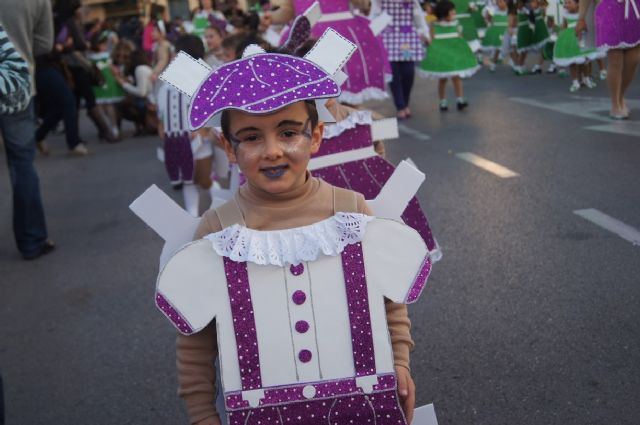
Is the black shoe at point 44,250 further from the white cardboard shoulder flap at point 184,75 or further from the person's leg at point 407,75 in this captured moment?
the person's leg at point 407,75

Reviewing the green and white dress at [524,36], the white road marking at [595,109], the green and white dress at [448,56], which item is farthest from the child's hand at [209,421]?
the green and white dress at [524,36]

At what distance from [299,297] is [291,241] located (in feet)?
0.44

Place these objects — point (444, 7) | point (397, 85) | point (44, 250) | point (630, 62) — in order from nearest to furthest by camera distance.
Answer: point (44, 250) < point (630, 62) < point (397, 85) < point (444, 7)

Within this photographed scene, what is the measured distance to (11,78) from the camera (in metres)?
3.36

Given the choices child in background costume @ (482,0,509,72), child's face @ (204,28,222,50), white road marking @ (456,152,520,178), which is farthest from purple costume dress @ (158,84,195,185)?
child in background costume @ (482,0,509,72)

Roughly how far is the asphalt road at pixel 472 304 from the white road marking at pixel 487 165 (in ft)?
0.34

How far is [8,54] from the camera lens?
346cm

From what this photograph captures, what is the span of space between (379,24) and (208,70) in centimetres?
423

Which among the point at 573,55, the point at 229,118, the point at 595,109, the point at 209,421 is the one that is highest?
the point at 229,118

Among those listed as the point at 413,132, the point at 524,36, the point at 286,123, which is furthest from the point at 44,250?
the point at 524,36

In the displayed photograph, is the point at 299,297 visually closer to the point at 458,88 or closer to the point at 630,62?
the point at 630,62

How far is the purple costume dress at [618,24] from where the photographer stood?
789 cm

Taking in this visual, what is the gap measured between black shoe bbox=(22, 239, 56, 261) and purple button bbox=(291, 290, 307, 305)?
440 centimetres

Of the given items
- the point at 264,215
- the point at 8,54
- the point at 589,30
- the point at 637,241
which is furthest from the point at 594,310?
the point at 589,30
